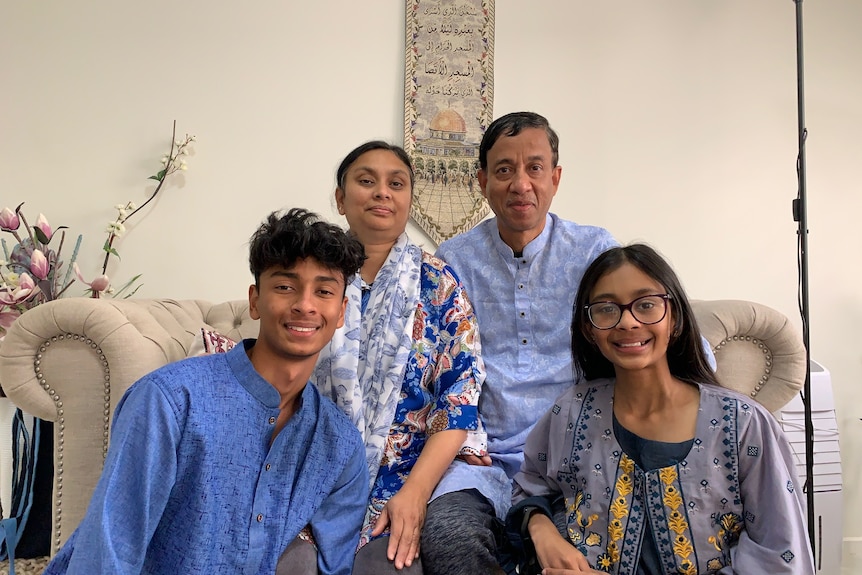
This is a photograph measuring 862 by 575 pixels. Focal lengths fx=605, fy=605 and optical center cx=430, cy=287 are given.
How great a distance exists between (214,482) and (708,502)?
852 millimetres

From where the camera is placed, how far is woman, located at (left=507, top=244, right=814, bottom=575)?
1.03 meters

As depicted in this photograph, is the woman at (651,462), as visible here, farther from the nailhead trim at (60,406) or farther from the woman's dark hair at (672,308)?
the nailhead trim at (60,406)

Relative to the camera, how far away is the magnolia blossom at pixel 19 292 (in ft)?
5.88

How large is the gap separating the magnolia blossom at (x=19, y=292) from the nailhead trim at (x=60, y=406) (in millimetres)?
571

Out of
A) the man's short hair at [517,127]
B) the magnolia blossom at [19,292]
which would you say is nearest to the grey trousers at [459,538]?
the man's short hair at [517,127]

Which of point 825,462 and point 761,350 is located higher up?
point 761,350

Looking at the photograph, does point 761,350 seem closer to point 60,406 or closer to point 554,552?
point 554,552

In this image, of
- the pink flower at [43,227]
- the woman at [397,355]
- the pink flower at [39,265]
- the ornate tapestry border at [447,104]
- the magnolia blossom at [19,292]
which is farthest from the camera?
the ornate tapestry border at [447,104]

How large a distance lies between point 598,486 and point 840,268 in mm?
2187

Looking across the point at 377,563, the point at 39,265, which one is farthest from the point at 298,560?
the point at 39,265

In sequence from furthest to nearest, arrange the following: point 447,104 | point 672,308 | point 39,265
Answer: point 447,104 < point 39,265 < point 672,308

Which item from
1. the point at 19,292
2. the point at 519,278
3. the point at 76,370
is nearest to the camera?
the point at 76,370

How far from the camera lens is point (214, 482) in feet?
3.40

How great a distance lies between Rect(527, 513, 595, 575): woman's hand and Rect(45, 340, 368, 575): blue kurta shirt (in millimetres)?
356
